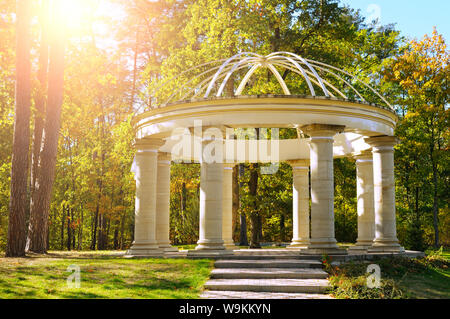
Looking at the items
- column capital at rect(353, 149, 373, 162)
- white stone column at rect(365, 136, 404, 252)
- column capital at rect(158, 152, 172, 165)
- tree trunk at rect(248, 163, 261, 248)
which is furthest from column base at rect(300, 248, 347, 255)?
tree trunk at rect(248, 163, 261, 248)

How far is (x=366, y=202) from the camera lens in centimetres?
2966

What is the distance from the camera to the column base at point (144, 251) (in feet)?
82.7

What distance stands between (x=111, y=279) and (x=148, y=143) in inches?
392

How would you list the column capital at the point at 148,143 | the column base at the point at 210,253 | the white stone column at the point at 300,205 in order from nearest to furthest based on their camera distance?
the column base at the point at 210,253, the column capital at the point at 148,143, the white stone column at the point at 300,205

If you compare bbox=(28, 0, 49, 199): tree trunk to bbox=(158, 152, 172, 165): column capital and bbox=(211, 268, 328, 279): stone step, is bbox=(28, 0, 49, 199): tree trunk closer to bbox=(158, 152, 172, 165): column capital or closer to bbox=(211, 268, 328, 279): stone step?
bbox=(158, 152, 172, 165): column capital

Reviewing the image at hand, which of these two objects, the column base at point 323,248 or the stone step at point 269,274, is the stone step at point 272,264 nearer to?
the stone step at point 269,274

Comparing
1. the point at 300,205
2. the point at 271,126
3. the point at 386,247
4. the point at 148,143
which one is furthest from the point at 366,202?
the point at 148,143

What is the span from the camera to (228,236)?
33281 mm

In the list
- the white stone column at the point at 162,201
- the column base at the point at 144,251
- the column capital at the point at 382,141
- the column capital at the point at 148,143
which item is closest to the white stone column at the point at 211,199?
the column base at the point at 144,251

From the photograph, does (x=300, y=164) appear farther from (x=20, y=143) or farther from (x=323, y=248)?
(x=20, y=143)

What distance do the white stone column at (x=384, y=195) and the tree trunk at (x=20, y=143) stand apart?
769 inches

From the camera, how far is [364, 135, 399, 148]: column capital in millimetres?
25914

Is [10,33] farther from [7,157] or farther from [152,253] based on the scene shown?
[7,157]
